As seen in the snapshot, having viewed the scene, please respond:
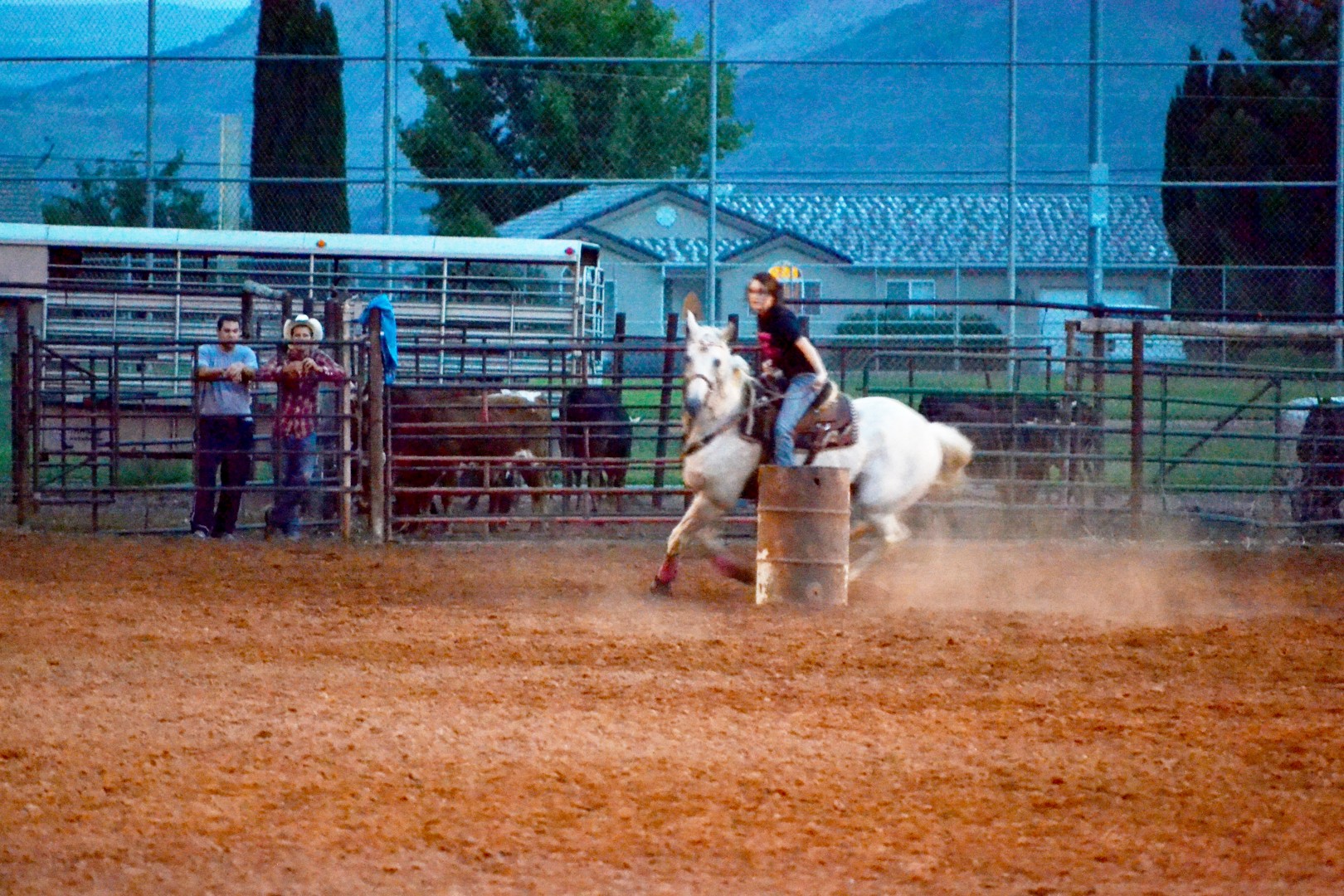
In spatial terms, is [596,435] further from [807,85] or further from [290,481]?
[807,85]

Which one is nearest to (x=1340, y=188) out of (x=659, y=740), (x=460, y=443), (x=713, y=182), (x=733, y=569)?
(x=713, y=182)

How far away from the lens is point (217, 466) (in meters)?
13.4

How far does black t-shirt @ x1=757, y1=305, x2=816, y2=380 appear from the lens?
957 cm

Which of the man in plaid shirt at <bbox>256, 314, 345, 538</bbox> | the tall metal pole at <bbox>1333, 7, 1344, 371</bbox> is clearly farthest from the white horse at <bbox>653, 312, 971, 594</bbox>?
the tall metal pole at <bbox>1333, 7, 1344, 371</bbox>

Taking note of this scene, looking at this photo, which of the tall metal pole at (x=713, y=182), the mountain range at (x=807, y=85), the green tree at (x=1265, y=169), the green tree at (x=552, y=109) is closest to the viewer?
the tall metal pole at (x=713, y=182)

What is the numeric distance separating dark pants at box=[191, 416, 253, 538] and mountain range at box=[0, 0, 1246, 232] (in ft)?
25.4

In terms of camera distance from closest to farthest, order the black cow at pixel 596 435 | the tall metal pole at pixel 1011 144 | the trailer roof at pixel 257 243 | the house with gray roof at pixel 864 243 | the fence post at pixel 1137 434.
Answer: the fence post at pixel 1137 434 < the black cow at pixel 596 435 < the tall metal pole at pixel 1011 144 < the trailer roof at pixel 257 243 < the house with gray roof at pixel 864 243

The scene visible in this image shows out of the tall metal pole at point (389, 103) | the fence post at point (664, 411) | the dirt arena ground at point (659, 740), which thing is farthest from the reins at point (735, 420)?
the tall metal pole at point (389, 103)

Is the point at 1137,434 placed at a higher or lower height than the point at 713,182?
lower

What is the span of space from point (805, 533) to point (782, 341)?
115 cm

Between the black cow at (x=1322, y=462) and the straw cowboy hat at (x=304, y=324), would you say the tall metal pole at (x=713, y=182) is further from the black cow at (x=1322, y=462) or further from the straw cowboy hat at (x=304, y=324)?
the black cow at (x=1322, y=462)

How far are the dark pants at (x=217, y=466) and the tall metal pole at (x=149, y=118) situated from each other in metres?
8.20

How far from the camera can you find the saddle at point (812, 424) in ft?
31.9

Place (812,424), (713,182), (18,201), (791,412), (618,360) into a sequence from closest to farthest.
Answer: (791,412) < (812,424) < (618,360) < (713,182) < (18,201)
